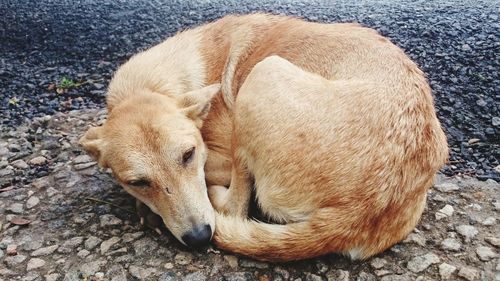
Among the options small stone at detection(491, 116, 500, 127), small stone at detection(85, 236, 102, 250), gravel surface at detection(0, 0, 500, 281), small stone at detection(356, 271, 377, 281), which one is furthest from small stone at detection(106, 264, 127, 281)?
small stone at detection(491, 116, 500, 127)

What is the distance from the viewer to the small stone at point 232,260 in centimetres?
323

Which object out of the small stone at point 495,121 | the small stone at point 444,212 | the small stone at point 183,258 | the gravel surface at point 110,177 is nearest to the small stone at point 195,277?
the gravel surface at point 110,177

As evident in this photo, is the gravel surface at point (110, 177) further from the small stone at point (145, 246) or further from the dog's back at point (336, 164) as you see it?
the dog's back at point (336, 164)

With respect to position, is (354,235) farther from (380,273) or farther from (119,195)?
(119,195)

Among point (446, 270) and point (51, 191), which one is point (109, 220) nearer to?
point (51, 191)

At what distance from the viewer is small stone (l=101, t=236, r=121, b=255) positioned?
3.48 meters

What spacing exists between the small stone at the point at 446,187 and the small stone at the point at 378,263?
3.29ft

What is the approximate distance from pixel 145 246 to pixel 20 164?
1821 mm

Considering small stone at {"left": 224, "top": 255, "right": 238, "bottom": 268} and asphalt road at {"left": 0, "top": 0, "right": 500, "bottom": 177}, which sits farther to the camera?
asphalt road at {"left": 0, "top": 0, "right": 500, "bottom": 177}

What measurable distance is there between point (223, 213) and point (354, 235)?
93 cm

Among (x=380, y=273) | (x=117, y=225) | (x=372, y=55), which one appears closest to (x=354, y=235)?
(x=380, y=273)

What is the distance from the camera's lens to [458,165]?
430cm

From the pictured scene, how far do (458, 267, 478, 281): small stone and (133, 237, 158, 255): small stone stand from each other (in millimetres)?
1875

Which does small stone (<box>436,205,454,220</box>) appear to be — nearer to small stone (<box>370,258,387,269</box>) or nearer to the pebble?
small stone (<box>370,258,387,269</box>)
